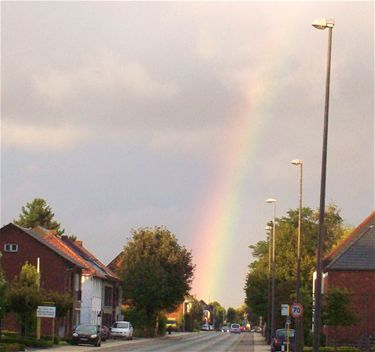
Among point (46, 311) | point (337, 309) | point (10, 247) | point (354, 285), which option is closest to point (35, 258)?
point (10, 247)

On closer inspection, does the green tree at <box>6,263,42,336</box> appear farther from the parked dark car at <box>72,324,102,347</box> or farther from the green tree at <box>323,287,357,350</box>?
the green tree at <box>323,287,357,350</box>

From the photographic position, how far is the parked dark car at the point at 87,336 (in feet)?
196

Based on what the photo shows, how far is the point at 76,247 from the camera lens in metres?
98.3

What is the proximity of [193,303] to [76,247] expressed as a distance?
75.2 metres

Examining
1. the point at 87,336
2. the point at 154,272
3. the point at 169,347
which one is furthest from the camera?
the point at 154,272

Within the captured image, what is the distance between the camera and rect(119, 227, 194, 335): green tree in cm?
9200

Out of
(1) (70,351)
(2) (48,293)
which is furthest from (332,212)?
(1) (70,351)

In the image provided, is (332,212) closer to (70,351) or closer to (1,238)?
(1,238)

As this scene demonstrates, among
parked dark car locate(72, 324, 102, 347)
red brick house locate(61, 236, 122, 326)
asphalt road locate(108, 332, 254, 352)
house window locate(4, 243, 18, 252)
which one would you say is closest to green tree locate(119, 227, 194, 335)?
red brick house locate(61, 236, 122, 326)

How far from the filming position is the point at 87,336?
59875mm

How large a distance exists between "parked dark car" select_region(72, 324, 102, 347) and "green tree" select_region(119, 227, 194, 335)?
1193 inches

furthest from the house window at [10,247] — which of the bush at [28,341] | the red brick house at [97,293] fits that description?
the bush at [28,341]

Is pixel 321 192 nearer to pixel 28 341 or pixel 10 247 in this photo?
A: pixel 28 341

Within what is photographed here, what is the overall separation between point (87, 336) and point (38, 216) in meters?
84.0
